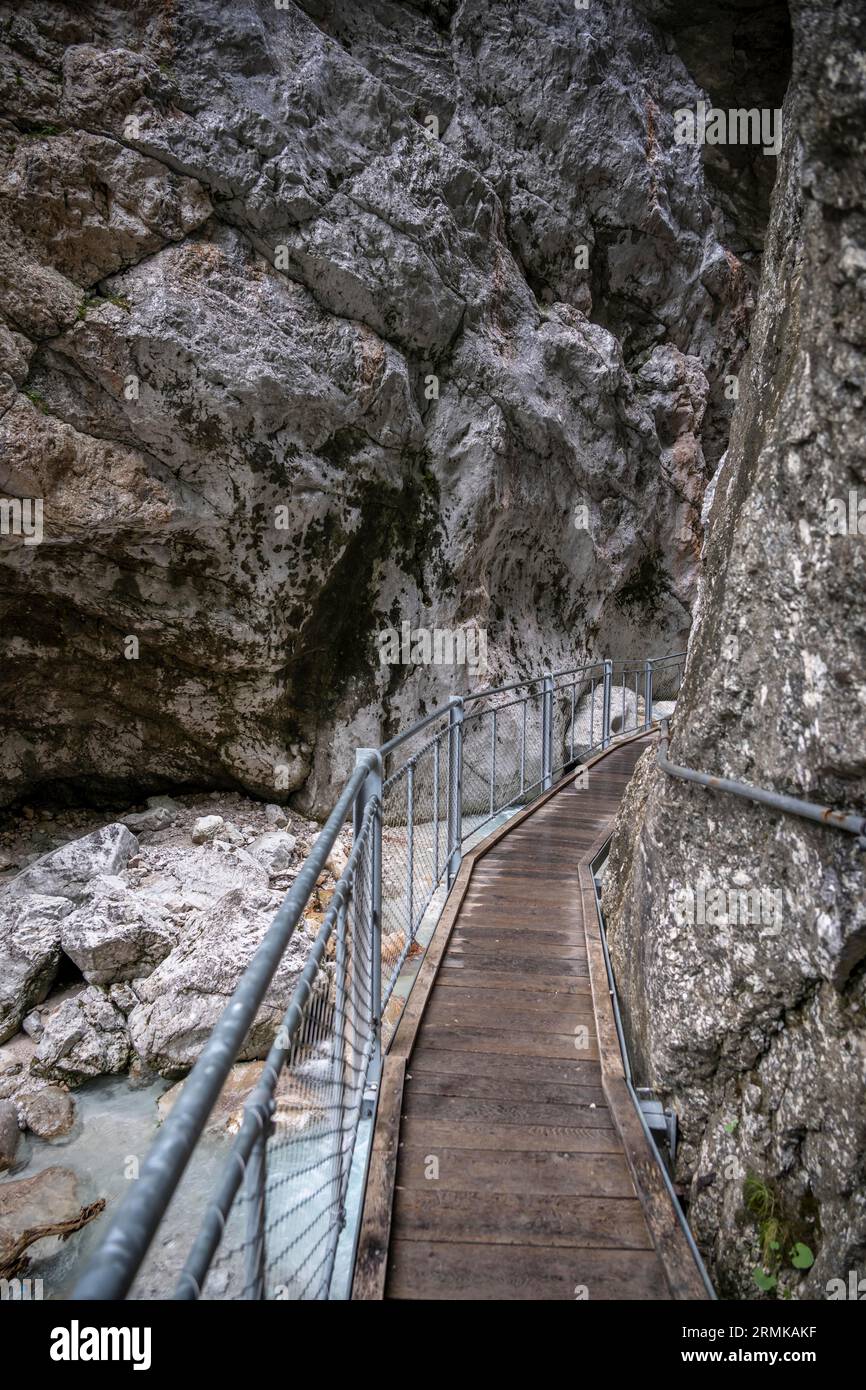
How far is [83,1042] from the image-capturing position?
5.13 meters

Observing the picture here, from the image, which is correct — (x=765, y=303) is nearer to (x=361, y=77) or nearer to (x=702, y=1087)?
(x=702, y=1087)

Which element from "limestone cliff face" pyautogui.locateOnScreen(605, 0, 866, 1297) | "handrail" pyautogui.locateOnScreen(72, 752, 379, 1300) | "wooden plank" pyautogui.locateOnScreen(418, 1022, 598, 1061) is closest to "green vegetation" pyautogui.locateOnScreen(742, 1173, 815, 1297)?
"limestone cliff face" pyautogui.locateOnScreen(605, 0, 866, 1297)

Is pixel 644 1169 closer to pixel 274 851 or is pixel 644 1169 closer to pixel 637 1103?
pixel 637 1103

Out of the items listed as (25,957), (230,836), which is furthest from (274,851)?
(25,957)

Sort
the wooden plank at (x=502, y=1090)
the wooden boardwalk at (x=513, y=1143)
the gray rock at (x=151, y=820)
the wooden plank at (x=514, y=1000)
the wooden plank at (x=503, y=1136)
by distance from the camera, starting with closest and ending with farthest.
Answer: the wooden boardwalk at (x=513, y=1143)
the wooden plank at (x=503, y=1136)
the wooden plank at (x=502, y=1090)
the wooden plank at (x=514, y=1000)
the gray rock at (x=151, y=820)

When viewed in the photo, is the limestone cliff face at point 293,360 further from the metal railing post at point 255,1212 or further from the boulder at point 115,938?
the metal railing post at point 255,1212

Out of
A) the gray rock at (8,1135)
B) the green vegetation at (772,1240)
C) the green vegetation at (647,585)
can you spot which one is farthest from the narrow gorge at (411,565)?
the green vegetation at (647,585)

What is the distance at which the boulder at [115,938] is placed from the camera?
5.58 m

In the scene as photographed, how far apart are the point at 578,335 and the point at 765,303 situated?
8586 mm

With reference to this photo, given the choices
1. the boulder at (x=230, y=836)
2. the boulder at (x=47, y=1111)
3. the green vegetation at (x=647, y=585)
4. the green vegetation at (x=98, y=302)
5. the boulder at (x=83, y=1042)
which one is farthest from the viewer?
the green vegetation at (x=647, y=585)

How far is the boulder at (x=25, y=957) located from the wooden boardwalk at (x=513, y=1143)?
12.2 feet

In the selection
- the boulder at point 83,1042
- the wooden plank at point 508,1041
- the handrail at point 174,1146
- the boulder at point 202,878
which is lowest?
the boulder at point 83,1042

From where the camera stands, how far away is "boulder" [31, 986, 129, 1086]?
5016 millimetres
